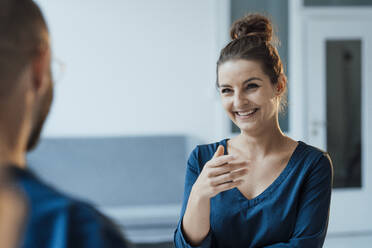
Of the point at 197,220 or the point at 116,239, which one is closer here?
the point at 116,239

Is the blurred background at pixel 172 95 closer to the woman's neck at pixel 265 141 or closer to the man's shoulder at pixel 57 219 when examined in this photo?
the woman's neck at pixel 265 141

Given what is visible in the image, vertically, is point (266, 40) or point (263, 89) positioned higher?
point (266, 40)

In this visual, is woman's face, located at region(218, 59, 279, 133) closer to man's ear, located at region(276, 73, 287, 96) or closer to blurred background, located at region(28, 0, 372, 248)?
man's ear, located at region(276, 73, 287, 96)

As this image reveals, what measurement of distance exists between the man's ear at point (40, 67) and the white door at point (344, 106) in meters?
3.62

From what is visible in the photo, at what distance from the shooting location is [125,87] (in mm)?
4125

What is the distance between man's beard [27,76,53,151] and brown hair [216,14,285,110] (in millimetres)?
780

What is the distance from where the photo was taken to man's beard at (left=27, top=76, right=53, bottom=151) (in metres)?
0.60

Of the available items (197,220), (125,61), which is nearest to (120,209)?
(125,61)

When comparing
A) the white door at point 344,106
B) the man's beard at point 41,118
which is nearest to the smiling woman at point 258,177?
the man's beard at point 41,118

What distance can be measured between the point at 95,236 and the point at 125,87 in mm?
3659

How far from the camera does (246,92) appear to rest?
4.22 ft

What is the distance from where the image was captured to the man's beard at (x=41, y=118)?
600 millimetres

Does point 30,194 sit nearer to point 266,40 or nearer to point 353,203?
point 266,40

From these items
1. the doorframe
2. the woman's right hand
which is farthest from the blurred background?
the woman's right hand
